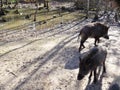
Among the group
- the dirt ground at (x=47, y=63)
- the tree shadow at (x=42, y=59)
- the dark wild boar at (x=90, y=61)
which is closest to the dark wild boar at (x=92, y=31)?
the dirt ground at (x=47, y=63)

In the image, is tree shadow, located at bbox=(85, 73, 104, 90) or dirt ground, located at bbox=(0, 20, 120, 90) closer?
tree shadow, located at bbox=(85, 73, 104, 90)

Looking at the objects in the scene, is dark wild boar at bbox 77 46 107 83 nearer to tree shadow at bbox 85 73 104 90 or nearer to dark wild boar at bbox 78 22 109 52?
tree shadow at bbox 85 73 104 90

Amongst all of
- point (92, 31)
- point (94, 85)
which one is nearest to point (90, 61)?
point (94, 85)

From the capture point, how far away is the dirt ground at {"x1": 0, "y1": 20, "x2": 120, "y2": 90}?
795 centimetres

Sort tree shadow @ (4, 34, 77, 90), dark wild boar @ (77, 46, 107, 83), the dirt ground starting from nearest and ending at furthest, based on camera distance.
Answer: dark wild boar @ (77, 46, 107, 83)
the dirt ground
tree shadow @ (4, 34, 77, 90)

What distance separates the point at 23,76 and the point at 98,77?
2.33 m

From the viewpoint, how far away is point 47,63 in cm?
973

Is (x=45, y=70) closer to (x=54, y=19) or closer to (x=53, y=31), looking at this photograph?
(x=53, y=31)

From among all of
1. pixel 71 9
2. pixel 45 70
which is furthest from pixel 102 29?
pixel 71 9

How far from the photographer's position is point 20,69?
9.21 m

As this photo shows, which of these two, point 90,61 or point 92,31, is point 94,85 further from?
point 92,31

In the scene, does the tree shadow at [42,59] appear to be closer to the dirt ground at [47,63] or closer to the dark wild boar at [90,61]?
the dirt ground at [47,63]

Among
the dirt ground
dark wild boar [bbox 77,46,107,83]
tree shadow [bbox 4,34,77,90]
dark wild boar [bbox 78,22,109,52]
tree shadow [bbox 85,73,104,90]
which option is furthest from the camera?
dark wild boar [bbox 78,22,109,52]

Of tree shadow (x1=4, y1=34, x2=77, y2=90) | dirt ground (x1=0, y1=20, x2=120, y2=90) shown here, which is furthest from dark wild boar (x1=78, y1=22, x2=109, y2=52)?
tree shadow (x1=4, y1=34, x2=77, y2=90)
